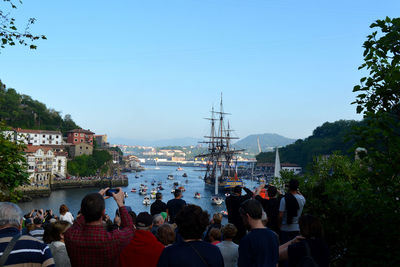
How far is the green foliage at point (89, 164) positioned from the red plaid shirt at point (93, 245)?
91.9 meters

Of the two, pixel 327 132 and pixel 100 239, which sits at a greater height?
pixel 327 132

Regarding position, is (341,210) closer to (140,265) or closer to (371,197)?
(371,197)

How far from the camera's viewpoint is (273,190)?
6801 mm

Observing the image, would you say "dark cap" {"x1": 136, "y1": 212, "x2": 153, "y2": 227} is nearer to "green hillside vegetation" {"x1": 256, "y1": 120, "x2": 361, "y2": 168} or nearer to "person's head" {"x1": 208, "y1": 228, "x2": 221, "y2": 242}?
"person's head" {"x1": 208, "y1": 228, "x2": 221, "y2": 242}

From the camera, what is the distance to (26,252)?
331cm

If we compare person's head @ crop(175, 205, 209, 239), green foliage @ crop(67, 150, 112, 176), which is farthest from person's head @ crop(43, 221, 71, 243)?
green foliage @ crop(67, 150, 112, 176)

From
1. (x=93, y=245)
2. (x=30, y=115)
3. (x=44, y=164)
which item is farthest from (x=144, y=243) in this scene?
(x=30, y=115)

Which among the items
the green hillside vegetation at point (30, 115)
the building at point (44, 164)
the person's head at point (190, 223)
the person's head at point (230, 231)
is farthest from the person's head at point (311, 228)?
the green hillside vegetation at point (30, 115)

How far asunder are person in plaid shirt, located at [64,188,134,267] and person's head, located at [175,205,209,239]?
31.3 inches

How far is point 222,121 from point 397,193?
368ft

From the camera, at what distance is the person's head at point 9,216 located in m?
3.43

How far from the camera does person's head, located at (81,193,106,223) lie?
357cm

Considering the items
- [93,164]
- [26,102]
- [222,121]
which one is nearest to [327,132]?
[222,121]

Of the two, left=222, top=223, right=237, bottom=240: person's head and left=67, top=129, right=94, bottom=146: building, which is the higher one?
left=67, top=129, right=94, bottom=146: building
